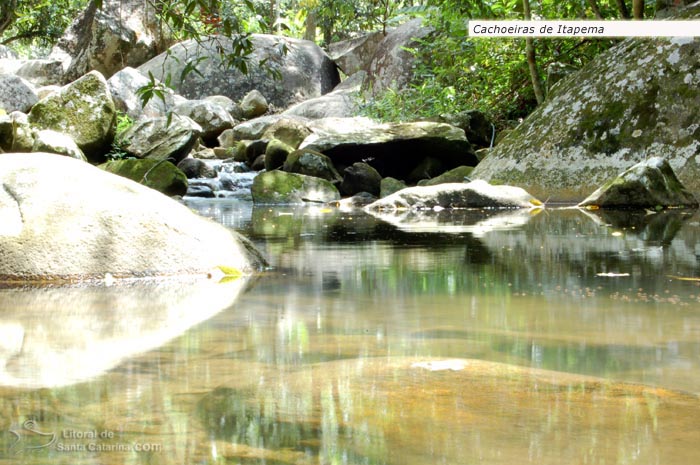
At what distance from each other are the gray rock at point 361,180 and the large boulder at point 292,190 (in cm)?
68

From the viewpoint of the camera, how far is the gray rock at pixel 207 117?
792 inches

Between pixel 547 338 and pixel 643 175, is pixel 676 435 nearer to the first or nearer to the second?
pixel 547 338

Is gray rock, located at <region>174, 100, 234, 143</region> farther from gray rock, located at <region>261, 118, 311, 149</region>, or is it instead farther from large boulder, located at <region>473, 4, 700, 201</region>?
large boulder, located at <region>473, 4, 700, 201</region>

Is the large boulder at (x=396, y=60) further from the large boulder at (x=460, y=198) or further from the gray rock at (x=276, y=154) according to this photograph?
the large boulder at (x=460, y=198)

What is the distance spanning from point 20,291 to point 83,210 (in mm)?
620

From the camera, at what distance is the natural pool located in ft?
5.12

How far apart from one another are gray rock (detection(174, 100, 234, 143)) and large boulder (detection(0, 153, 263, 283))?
52.6 feet

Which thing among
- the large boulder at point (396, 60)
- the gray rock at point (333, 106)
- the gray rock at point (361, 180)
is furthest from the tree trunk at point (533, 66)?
the gray rock at point (333, 106)

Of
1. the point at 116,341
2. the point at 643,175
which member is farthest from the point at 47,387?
the point at 643,175

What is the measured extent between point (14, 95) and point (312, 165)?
8.90 meters

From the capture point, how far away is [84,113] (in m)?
14.3

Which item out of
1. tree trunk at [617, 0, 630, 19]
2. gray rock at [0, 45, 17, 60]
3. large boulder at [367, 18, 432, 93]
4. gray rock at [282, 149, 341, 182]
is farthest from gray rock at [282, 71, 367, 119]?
gray rock at [0, 45, 17, 60]

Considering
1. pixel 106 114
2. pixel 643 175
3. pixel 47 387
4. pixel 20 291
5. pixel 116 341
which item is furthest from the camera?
pixel 106 114

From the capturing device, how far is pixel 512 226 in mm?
6844
